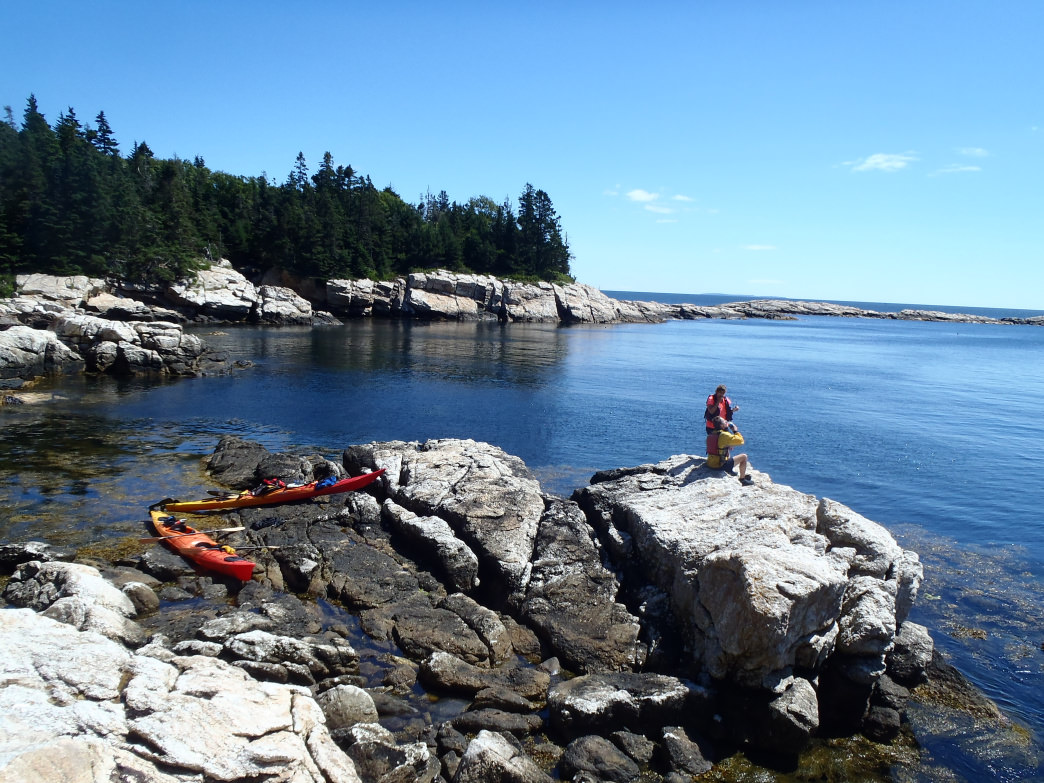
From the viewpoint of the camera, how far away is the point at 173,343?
1984 inches

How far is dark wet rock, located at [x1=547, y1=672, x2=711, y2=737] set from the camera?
12406 mm

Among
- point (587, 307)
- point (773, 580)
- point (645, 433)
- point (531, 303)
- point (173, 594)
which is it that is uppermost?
point (531, 303)

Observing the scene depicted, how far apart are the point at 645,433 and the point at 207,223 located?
80.6m

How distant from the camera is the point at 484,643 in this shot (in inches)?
594

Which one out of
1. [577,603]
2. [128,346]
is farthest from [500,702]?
[128,346]

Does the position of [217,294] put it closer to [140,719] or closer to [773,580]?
[140,719]

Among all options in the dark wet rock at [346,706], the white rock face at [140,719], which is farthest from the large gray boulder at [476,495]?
the white rock face at [140,719]

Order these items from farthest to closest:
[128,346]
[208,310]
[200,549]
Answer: [208,310] < [128,346] < [200,549]

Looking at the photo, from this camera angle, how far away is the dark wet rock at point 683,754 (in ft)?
38.4

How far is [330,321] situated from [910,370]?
7093 centimetres

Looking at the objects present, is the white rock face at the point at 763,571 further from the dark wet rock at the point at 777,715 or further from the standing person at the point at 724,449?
the standing person at the point at 724,449

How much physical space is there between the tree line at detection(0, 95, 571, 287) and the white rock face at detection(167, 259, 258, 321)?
74.3 inches

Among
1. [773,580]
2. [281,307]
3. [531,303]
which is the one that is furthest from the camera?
[531,303]

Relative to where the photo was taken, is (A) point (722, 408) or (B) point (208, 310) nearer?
(A) point (722, 408)
